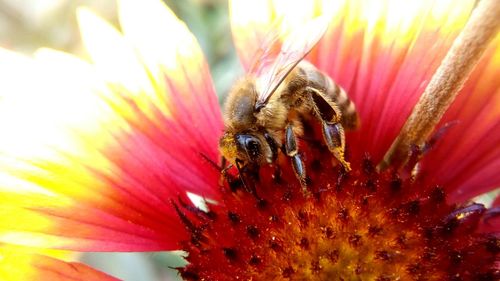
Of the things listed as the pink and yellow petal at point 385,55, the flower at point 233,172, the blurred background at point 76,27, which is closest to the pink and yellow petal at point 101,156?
the flower at point 233,172

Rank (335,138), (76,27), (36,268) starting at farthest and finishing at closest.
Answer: (76,27) → (335,138) → (36,268)

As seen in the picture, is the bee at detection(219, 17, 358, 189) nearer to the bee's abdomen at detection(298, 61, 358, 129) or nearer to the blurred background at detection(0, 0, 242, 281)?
the bee's abdomen at detection(298, 61, 358, 129)

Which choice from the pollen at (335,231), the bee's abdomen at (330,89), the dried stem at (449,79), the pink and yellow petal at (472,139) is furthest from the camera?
the pink and yellow petal at (472,139)

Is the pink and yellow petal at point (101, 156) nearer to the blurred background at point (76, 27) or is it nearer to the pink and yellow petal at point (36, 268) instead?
the pink and yellow petal at point (36, 268)

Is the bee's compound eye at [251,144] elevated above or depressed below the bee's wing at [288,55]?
below

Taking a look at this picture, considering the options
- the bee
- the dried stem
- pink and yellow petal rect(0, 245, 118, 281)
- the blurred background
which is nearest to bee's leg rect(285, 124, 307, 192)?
the bee

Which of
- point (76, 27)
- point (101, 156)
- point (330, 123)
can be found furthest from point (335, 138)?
point (76, 27)

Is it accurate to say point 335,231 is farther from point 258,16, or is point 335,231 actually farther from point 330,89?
point 258,16
